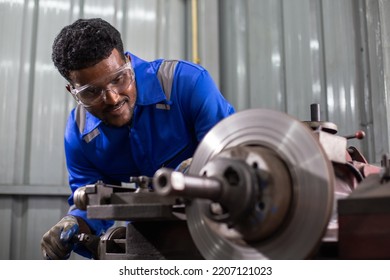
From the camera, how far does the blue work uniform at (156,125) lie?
1366 millimetres

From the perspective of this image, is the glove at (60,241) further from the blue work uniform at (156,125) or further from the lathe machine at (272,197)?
the lathe machine at (272,197)

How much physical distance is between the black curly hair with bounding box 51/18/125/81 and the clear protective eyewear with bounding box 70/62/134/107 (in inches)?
2.1

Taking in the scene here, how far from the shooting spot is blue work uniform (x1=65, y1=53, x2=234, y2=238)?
4.48 feet

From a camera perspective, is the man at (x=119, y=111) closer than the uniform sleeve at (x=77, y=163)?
Yes

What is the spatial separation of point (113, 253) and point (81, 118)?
0.57 m

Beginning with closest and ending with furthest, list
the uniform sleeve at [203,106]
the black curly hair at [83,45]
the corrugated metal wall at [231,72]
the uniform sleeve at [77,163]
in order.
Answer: the black curly hair at [83,45] < the uniform sleeve at [203,106] < the uniform sleeve at [77,163] < the corrugated metal wall at [231,72]

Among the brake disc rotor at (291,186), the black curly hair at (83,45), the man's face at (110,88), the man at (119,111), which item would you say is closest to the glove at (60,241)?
the man at (119,111)

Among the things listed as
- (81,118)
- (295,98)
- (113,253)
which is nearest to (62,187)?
(81,118)

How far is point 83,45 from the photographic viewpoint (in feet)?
3.99

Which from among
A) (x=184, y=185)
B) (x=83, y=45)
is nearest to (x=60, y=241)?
(x=83, y=45)

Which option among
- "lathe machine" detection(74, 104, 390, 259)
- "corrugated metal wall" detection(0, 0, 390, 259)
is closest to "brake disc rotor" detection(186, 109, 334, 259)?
"lathe machine" detection(74, 104, 390, 259)

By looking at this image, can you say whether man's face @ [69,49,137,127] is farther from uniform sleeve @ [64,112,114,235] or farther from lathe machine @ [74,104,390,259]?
lathe machine @ [74,104,390,259]

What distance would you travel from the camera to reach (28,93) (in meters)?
2.60

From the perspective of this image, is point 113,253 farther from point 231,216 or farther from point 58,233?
point 231,216
